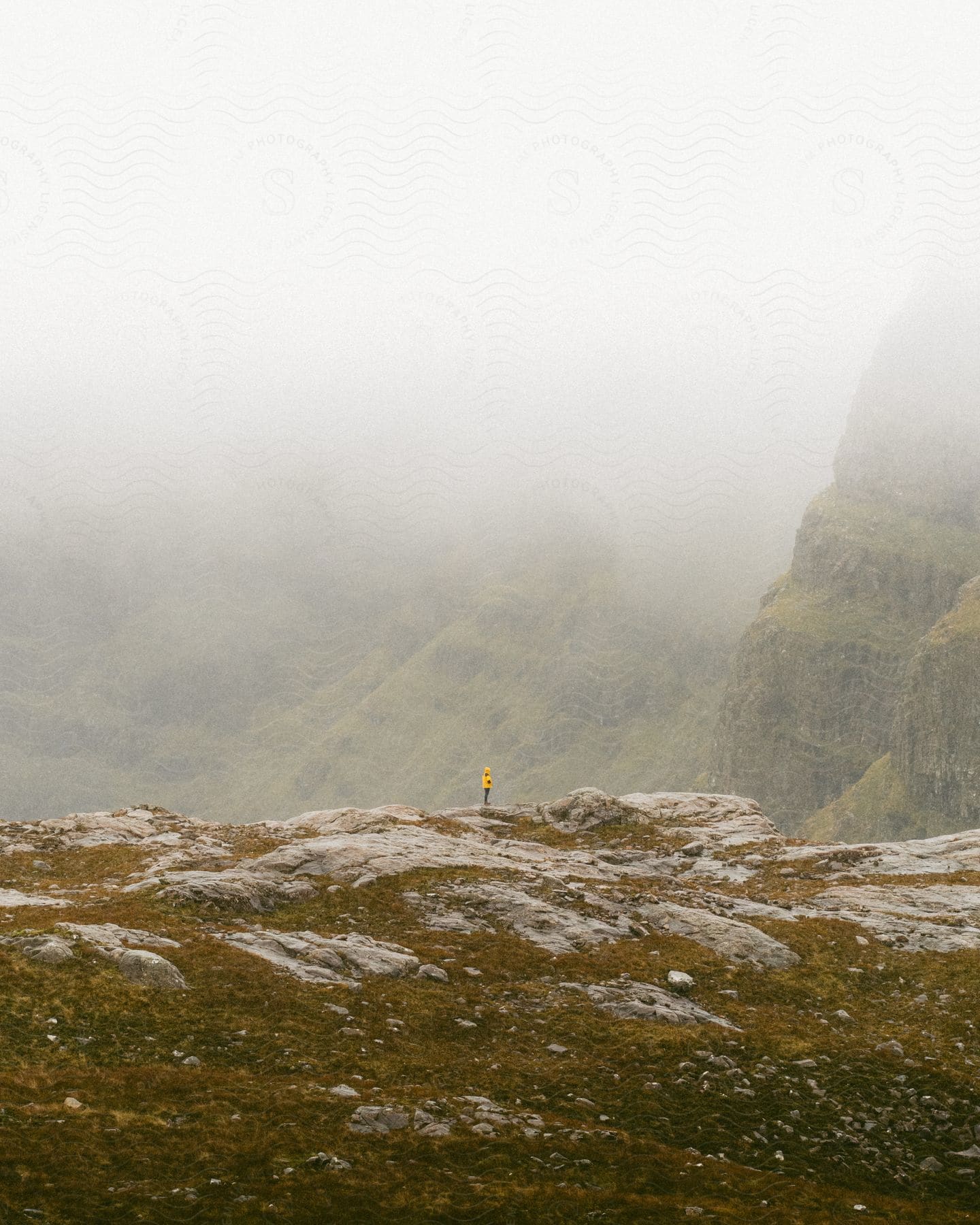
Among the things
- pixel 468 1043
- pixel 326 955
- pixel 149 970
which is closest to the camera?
pixel 468 1043

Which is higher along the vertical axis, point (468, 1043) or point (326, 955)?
point (326, 955)

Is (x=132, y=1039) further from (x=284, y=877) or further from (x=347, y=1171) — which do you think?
(x=284, y=877)

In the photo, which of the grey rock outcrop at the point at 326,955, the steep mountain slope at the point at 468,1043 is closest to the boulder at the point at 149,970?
the steep mountain slope at the point at 468,1043

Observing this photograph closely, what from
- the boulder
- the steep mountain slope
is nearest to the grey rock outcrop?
the steep mountain slope

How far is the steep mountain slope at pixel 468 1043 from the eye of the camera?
21.6 metres

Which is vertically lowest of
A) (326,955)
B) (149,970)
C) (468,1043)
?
(468,1043)

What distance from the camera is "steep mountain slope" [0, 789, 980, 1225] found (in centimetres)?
2162

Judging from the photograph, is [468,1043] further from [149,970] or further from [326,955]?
[149,970]

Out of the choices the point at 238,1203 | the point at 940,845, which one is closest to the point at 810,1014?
the point at 238,1203

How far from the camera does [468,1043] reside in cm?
3106

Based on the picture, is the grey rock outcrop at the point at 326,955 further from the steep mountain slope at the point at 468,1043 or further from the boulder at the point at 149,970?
the boulder at the point at 149,970

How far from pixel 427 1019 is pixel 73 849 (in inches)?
1474

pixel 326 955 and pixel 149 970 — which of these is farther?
pixel 326 955

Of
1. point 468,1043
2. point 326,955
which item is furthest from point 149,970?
point 468,1043
